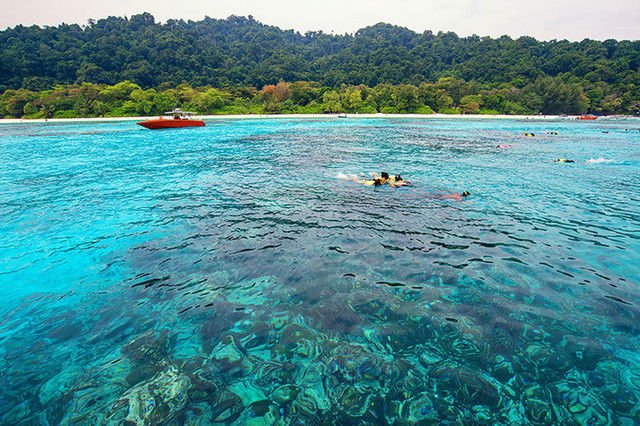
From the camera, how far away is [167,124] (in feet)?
184

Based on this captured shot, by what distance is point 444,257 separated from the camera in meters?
9.22

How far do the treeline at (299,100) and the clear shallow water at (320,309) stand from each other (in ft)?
310

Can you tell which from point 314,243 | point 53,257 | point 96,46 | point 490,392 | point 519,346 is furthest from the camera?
point 96,46

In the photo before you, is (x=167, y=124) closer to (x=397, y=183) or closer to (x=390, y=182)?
(x=390, y=182)

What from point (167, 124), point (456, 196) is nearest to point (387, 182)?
point (456, 196)

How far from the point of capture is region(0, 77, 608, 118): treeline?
90.2m

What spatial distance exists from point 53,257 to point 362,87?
409 feet

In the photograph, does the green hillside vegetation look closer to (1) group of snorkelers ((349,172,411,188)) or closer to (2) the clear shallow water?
(1) group of snorkelers ((349,172,411,188))

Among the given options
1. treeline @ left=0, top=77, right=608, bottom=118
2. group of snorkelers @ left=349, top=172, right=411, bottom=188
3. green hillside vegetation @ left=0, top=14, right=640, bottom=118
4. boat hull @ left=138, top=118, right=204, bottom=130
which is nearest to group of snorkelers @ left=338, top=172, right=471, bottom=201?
group of snorkelers @ left=349, top=172, right=411, bottom=188

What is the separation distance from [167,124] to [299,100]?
6518 cm

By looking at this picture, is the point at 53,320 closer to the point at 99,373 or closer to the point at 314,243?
the point at 99,373

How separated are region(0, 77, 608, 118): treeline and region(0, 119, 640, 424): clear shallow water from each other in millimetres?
94460

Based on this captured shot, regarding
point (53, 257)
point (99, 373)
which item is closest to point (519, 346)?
point (99, 373)

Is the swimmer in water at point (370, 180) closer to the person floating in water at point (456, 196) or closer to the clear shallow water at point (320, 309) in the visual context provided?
the clear shallow water at point (320, 309)
